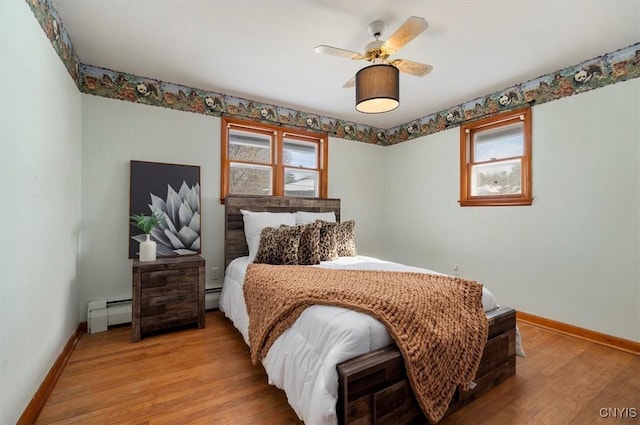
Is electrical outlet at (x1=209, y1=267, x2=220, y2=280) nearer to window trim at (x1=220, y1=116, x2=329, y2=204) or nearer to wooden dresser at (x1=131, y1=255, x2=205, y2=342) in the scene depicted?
wooden dresser at (x1=131, y1=255, x2=205, y2=342)

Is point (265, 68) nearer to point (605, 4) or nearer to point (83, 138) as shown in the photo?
point (83, 138)

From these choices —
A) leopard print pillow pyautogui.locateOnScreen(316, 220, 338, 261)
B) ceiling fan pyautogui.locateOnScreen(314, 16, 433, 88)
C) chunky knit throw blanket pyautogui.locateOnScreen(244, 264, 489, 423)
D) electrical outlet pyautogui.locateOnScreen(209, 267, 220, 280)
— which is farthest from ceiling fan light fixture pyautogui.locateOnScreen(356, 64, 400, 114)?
electrical outlet pyautogui.locateOnScreen(209, 267, 220, 280)

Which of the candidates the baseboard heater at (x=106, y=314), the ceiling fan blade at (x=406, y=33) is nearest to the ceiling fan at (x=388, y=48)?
the ceiling fan blade at (x=406, y=33)

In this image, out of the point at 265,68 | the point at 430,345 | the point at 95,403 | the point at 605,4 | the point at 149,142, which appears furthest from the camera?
the point at 149,142

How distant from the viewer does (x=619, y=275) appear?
239 cm

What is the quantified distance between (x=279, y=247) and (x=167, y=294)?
107cm

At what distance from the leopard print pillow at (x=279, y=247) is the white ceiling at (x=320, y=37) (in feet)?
5.17

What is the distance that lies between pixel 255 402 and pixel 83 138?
9.00 feet

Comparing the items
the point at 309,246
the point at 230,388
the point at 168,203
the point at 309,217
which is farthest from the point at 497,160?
the point at 168,203

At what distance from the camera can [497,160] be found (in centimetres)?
328

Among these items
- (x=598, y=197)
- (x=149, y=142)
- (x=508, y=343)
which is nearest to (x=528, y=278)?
(x=598, y=197)

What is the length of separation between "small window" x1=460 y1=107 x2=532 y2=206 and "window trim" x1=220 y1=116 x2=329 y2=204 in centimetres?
180

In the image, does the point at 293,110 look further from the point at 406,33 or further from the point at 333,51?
the point at 406,33

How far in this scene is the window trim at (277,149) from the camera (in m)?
3.31
